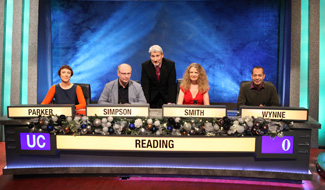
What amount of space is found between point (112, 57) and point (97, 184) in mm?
3544

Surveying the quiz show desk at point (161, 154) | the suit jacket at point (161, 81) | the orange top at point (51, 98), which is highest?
the suit jacket at point (161, 81)

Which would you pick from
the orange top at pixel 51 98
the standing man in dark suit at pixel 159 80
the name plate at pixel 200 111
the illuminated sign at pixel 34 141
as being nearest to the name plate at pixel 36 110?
the illuminated sign at pixel 34 141

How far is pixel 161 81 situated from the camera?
12.7ft

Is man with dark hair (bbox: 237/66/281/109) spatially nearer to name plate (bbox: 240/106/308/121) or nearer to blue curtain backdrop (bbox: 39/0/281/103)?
name plate (bbox: 240/106/308/121)

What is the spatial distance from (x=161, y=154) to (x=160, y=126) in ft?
1.04

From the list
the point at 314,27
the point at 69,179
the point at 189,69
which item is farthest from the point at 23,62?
the point at 314,27

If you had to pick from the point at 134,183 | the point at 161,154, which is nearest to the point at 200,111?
the point at 161,154

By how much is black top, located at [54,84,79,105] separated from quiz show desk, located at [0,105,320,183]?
2.23ft

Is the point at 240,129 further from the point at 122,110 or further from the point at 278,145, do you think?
the point at 122,110

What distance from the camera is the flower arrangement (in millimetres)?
2555

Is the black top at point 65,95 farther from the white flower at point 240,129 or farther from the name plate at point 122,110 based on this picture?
the white flower at point 240,129

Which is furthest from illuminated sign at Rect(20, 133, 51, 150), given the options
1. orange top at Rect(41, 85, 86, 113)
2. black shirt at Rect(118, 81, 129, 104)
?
black shirt at Rect(118, 81, 129, 104)

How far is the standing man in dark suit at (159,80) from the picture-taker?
3.85m

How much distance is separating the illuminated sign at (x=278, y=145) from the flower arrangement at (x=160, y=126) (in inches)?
3.0
